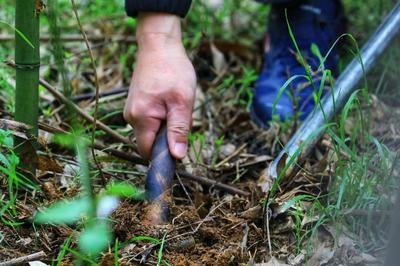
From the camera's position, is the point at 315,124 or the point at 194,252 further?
the point at 315,124

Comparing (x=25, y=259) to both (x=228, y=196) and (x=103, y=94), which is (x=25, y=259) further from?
(x=103, y=94)

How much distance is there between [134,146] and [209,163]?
240mm

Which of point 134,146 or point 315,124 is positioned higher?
point 315,124

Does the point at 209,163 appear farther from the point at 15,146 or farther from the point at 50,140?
the point at 15,146

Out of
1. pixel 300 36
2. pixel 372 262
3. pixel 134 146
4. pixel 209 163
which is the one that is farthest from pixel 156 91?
pixel 300 36

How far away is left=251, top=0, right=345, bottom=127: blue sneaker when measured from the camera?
2.06 meters

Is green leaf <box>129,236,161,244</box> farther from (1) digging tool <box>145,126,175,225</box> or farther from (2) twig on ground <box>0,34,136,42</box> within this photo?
(2) twig on ground <box>0,34,136,42</box>

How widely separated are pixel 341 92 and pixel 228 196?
1.34 feet

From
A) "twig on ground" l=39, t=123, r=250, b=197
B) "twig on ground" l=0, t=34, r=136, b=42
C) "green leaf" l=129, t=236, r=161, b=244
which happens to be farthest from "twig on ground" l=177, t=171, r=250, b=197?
"twig on ground" l=0, t=34, r=136, b=42

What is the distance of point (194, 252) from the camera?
4.35 ft

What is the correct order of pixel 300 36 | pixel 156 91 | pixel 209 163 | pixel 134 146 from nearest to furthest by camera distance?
pixel 156 91 < pixel 134 146 < pixel 209 163 < pixel 300 36

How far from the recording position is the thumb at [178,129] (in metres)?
1.53

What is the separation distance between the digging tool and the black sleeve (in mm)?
306

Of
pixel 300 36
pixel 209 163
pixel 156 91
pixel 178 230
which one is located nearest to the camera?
pixel 178 230
